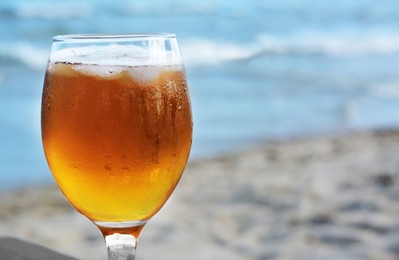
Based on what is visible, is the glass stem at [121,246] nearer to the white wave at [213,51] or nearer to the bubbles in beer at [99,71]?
the bubbles in beer at [99,71]

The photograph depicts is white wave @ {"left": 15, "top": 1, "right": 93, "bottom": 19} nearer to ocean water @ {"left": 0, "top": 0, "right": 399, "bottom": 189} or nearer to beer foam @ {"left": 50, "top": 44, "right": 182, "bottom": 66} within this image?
ocean water @ {"left": 0, "top": 0, "right": 399, "bottom": 189}

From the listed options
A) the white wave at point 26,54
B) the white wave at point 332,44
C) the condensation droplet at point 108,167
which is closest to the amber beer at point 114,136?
the condensation droplet at point 108,167

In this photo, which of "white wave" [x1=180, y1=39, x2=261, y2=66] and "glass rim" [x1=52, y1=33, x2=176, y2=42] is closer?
"glass rim" [x1=52, y1=33, x2=176, y2=42]

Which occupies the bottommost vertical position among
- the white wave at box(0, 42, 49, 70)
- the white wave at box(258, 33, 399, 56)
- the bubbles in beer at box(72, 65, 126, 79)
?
the bubbles in beer at box(72, 65, 126, 79)

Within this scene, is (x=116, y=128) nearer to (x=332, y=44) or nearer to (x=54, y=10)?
(x=332, y=44)

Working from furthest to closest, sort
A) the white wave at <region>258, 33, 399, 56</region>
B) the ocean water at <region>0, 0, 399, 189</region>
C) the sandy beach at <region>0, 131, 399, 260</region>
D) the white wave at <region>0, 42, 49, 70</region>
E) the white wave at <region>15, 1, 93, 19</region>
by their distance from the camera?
the white wave at <region>15, 1, 93, 19</region>
the white wave at <region>258, 33, 399, 56</region>
the white wave at <region>0, 42, 49, 70</region>
the ocean water at <region>0, 0, 399, 189</region>
the sandy beach at <region>0, 131, 399, 260</region>

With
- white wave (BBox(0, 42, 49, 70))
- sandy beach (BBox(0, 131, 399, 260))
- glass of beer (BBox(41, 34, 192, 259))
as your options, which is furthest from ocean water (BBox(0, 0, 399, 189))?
glass of beer (BBox(41, 34, 192, 259))

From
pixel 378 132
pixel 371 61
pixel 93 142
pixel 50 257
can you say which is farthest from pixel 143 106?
pixel 371 61
